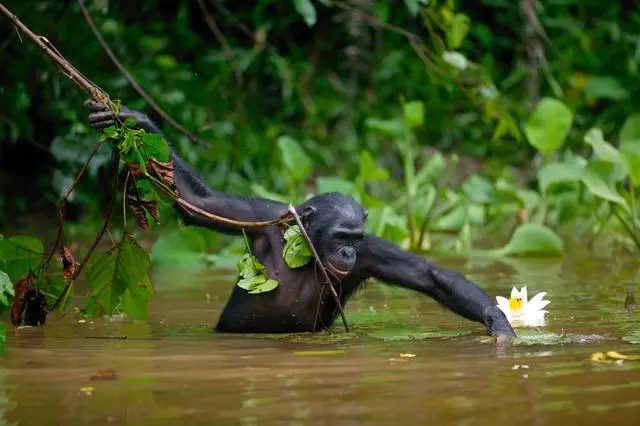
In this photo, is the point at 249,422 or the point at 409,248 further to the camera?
the point at 409,248

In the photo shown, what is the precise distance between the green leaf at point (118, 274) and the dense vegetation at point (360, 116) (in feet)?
0.04

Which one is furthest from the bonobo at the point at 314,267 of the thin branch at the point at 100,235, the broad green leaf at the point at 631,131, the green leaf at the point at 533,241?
the broad green leaf at the point at 631,131

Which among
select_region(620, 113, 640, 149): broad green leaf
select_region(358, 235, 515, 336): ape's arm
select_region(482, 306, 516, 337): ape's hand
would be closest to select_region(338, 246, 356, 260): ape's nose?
select_region(358, 235, 515, 336): ape's arm

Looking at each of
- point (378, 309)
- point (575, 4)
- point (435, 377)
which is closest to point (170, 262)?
point (378, 309)

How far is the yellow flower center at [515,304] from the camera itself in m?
5.37

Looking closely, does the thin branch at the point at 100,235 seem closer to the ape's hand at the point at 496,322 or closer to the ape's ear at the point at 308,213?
the ape's ear at the point at 308,213

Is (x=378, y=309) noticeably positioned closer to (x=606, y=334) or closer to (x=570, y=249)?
(x=606, y=334)

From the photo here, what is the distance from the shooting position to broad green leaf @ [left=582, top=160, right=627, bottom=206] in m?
6.97

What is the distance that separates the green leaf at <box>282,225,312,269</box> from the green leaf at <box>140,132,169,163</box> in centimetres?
87

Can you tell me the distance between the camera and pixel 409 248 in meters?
8.66

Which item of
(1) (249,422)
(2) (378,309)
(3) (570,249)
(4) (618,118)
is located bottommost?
(1) (249,422)

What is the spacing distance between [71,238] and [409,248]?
2.63m

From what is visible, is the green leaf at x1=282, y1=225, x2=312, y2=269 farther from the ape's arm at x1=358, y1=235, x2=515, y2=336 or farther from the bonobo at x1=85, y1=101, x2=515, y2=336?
the ape's arm at x1=358, y1=235, x2=515, y2=336

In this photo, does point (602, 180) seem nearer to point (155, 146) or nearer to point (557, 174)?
point (557, 174)
